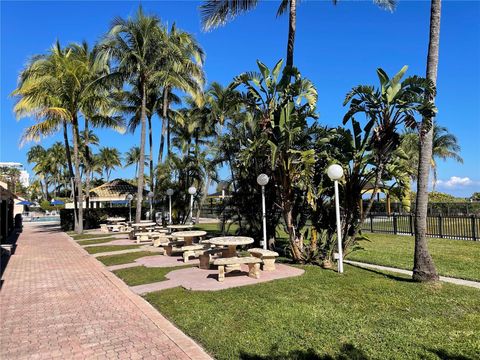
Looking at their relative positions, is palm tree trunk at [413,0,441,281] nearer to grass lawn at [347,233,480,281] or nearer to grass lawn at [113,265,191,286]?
grass lawn at [347,233,480,281]

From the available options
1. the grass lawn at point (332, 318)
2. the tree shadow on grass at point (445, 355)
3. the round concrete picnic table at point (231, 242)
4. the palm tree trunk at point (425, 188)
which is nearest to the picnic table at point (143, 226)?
the round concrete picnic table at point (231, 242)

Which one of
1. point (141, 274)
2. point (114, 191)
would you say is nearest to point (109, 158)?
point (114, 191)

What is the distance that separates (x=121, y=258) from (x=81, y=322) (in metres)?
6.38

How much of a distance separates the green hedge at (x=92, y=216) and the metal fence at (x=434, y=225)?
704 inches

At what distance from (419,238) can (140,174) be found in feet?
51.4

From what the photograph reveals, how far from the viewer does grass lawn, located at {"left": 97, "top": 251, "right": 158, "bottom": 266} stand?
11179 mm

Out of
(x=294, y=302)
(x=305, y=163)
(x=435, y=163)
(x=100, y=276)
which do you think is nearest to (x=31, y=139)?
(x=100, y=276)

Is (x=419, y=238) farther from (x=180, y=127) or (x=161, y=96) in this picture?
(x=180, y=127)

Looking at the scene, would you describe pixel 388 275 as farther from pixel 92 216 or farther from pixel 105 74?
pixel 92 216

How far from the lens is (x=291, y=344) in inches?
174

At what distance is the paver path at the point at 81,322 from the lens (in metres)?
4.50

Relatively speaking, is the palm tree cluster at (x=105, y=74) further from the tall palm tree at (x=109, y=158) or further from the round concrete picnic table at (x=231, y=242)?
the tall palm tree at (x=109, y=158)

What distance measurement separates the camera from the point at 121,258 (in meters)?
11.8

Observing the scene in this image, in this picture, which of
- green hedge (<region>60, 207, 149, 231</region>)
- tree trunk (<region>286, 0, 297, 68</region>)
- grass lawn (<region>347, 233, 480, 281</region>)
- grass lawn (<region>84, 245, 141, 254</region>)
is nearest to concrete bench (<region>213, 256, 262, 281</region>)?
grass lawn (<region>347, 233, 480, 281</region>)
